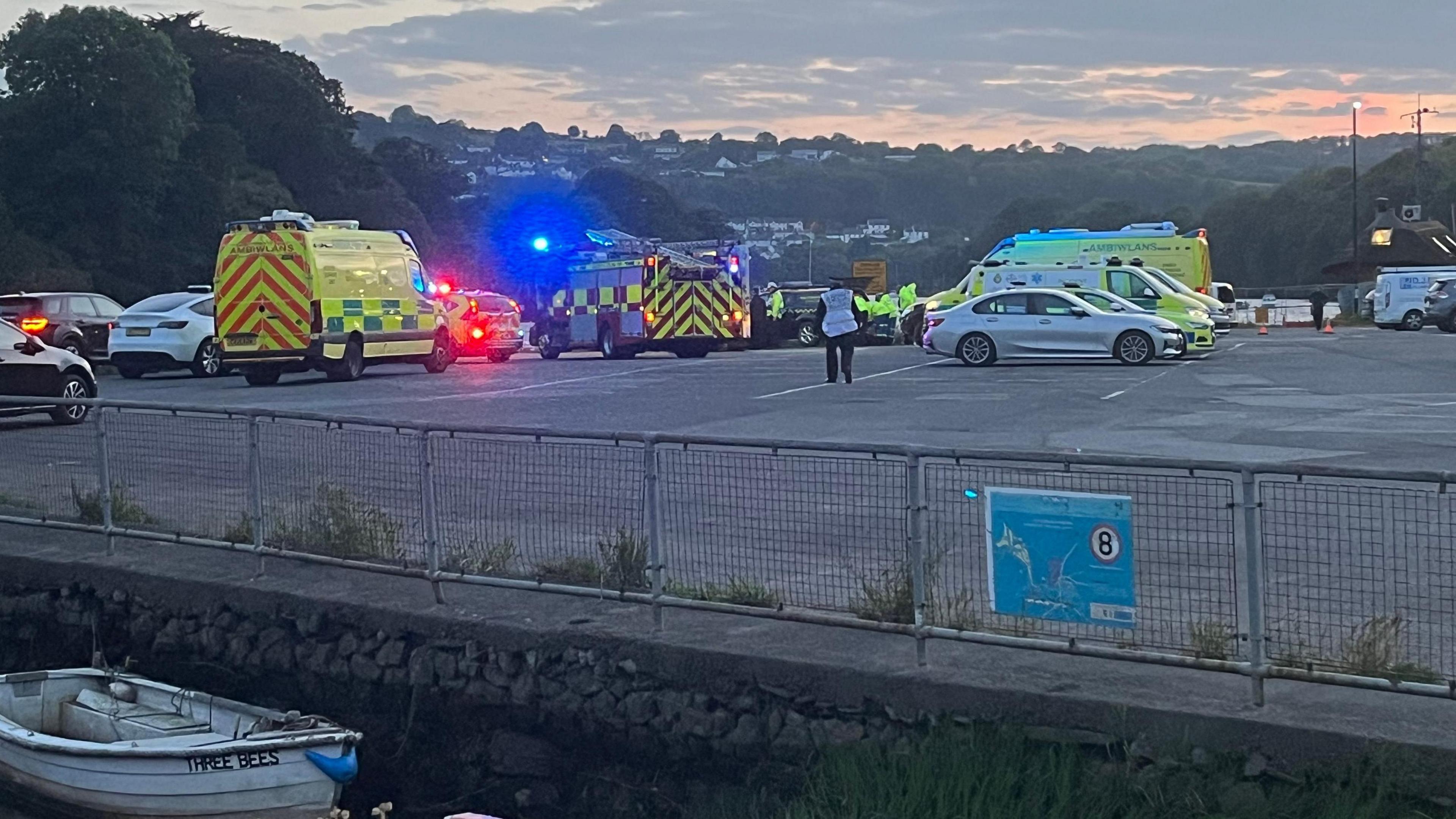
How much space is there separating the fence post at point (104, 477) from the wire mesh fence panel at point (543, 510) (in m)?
3.07

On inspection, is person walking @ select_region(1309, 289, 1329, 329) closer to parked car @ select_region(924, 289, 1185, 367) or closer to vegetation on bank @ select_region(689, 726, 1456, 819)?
parked car @ select_region(924, 289, 1185, 367)

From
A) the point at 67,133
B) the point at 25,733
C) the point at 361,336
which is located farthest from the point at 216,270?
the point at 67,133

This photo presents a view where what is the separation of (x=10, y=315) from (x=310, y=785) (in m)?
23.0

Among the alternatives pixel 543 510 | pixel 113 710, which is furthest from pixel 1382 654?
pixel 113 710

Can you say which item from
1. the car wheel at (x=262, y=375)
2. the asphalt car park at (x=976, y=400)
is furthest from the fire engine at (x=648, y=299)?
the car wheel at (x=262, y=375)

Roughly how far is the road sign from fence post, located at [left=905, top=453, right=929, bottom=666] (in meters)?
0.29

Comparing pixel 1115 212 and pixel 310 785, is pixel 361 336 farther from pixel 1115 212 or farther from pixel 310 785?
pixel 1115 212

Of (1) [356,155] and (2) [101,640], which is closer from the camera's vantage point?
(2) [101,640]

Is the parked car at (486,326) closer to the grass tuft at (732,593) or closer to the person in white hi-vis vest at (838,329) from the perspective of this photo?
the person in white hi-vis vest at (838,329)

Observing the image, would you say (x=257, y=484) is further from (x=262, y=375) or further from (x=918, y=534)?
(x=262, y=375)

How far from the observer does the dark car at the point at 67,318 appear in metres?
28.0

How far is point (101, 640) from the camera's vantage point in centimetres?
1037

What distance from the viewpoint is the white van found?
142 feet

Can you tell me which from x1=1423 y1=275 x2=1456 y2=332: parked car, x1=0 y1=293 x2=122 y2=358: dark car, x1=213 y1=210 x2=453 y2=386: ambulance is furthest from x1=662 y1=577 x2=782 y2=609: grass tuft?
x1=1423 y1=275 x2=1456 y2=332: parked car
